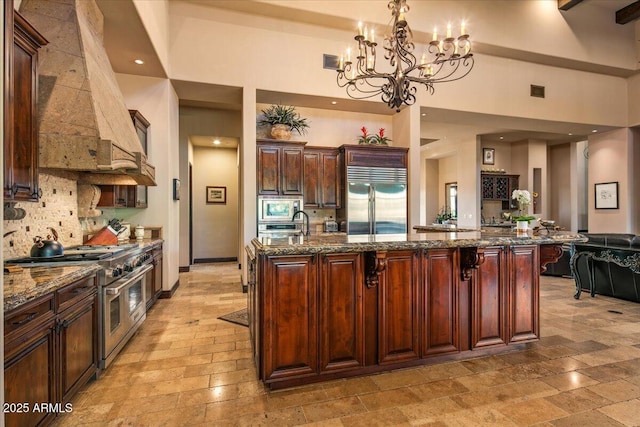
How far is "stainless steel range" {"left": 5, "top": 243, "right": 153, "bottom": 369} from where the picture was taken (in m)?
2.52

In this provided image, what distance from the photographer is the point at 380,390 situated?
7.66ft

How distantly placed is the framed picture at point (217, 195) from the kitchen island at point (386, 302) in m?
6.12

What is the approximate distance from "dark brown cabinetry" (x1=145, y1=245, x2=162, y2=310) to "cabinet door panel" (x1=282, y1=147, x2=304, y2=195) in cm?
215

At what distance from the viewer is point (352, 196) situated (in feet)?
18.9

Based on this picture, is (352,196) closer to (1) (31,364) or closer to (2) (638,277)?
(2) (638,277)

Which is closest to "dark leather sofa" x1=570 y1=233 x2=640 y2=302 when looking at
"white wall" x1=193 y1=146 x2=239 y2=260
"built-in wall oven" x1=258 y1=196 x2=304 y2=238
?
"built-in wall oven" x1=258 y1=196 x2=304 y2=238

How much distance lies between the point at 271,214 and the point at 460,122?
4.49 metres

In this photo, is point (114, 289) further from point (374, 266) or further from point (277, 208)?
point (277, 208)

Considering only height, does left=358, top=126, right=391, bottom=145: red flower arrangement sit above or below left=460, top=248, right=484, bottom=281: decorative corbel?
above

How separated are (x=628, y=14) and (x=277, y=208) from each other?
8147 mm

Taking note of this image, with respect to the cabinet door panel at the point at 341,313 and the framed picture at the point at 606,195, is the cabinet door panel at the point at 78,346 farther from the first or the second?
the framed picture at the point at 606,195

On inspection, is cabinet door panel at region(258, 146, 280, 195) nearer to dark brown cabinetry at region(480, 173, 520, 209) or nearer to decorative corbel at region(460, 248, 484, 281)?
decorative corbel at region(460, 248, 484, 281)

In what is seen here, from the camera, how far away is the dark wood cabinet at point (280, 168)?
5.42m

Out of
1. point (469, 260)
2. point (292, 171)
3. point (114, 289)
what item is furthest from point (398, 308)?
point (292, 171)
